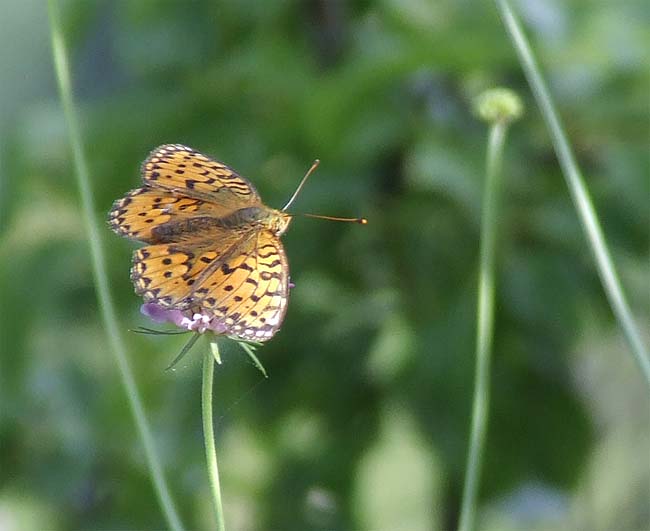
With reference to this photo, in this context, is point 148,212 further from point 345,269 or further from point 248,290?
point 345,269

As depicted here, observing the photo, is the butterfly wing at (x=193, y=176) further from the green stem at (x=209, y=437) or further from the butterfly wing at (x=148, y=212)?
the green stem at (x=209, y=437)

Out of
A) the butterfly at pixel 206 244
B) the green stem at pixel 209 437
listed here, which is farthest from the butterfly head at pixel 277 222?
the green stem at pixel 209 437

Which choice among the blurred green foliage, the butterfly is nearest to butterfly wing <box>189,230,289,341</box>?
the butterfly

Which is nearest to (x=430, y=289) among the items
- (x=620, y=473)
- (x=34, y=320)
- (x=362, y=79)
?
(x=362, y=79)

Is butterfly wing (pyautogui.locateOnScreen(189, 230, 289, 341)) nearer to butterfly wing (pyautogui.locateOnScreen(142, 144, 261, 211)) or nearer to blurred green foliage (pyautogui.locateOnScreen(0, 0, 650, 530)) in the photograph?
butterfly wing (pyautogui.locateOnScreen(142, 144, 261, 211))

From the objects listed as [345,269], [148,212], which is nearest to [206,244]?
[148,212]

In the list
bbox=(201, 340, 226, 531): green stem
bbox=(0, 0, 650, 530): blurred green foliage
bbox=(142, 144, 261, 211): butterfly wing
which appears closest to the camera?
bbox=(201, 340, 226, 531): green stem

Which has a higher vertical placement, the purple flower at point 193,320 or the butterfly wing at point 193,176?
the butterfly wing at point 193,176
